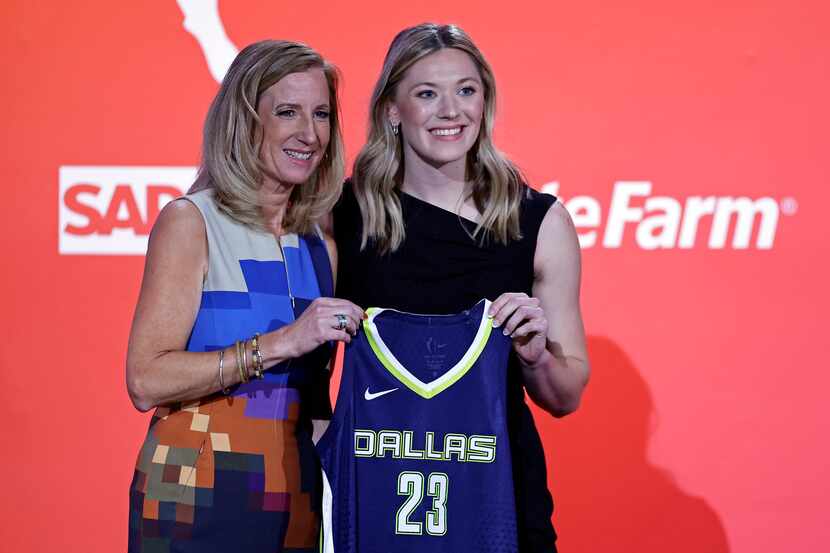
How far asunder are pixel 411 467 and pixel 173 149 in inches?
74.3

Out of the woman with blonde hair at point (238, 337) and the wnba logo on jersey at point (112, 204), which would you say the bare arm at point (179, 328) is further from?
the wnba logo on jersey at point (112, 204)

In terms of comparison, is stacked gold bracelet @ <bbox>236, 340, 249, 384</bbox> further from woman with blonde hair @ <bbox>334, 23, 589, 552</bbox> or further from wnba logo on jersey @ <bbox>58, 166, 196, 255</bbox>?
wnba logo on jersey @ <bbox>58, 166, 196, 255</bbox>

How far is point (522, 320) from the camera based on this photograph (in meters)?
1.74

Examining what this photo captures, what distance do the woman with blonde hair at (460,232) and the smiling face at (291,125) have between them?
18 centimetres

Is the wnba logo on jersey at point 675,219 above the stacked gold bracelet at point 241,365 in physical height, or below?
above

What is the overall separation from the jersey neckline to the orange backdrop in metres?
1.48

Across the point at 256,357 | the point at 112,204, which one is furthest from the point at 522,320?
the point at 112,204

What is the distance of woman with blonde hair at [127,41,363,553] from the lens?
1711 mm

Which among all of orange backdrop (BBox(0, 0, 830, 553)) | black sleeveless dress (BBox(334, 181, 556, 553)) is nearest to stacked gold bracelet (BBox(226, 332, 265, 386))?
black sleeveless dress (BBox(334, 181, 556, 553))

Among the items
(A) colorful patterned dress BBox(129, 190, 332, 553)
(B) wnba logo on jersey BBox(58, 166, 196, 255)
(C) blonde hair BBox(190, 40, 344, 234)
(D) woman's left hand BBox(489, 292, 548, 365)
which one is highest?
(C) blonde hair BBox(190, 40, 344, 234)

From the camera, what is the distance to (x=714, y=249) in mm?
3141

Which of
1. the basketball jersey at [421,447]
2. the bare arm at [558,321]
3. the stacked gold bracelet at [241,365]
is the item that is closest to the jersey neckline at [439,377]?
the basketball jersey at [421,447]

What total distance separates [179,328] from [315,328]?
0.27 meters

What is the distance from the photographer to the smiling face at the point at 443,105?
193 centimetres
